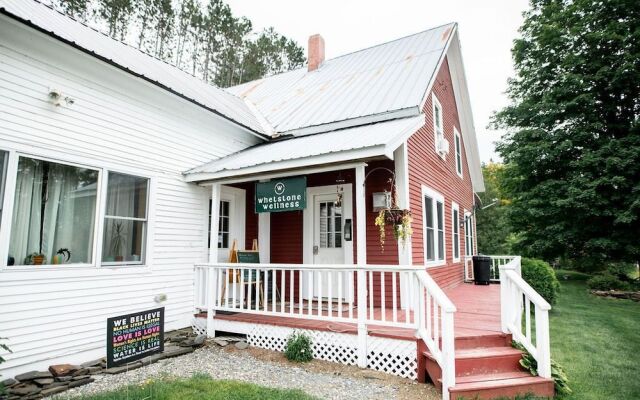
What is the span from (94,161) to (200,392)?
3.69 m

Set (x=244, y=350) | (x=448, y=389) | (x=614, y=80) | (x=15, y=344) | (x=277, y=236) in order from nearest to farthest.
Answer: (x=448, y=389) < (x=15, y=344) < (x=244, y=350) < (x=277, y=236) < (x=614, y=80)

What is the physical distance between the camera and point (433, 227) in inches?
354

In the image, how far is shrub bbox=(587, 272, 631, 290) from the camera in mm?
13516

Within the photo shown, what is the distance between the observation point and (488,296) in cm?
862

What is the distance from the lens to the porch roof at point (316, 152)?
17.7ft

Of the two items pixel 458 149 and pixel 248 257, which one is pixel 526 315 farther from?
pixel 458 149

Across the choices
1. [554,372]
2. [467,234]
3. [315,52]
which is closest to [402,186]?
[554,372]

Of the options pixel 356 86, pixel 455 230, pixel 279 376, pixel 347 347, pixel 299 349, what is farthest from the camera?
pixel 455 230

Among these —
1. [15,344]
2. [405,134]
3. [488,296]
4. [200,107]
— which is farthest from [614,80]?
[15,344]

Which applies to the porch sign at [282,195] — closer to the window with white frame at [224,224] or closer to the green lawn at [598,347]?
the window with white frame at [224,224]

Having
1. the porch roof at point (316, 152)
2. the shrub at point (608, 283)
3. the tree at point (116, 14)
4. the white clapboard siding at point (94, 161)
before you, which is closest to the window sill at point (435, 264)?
the porch roof at point (316, 152)

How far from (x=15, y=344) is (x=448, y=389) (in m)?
5.15

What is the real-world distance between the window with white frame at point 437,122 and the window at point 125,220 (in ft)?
23.6

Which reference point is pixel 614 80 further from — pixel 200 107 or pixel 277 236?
pixel 200 107
